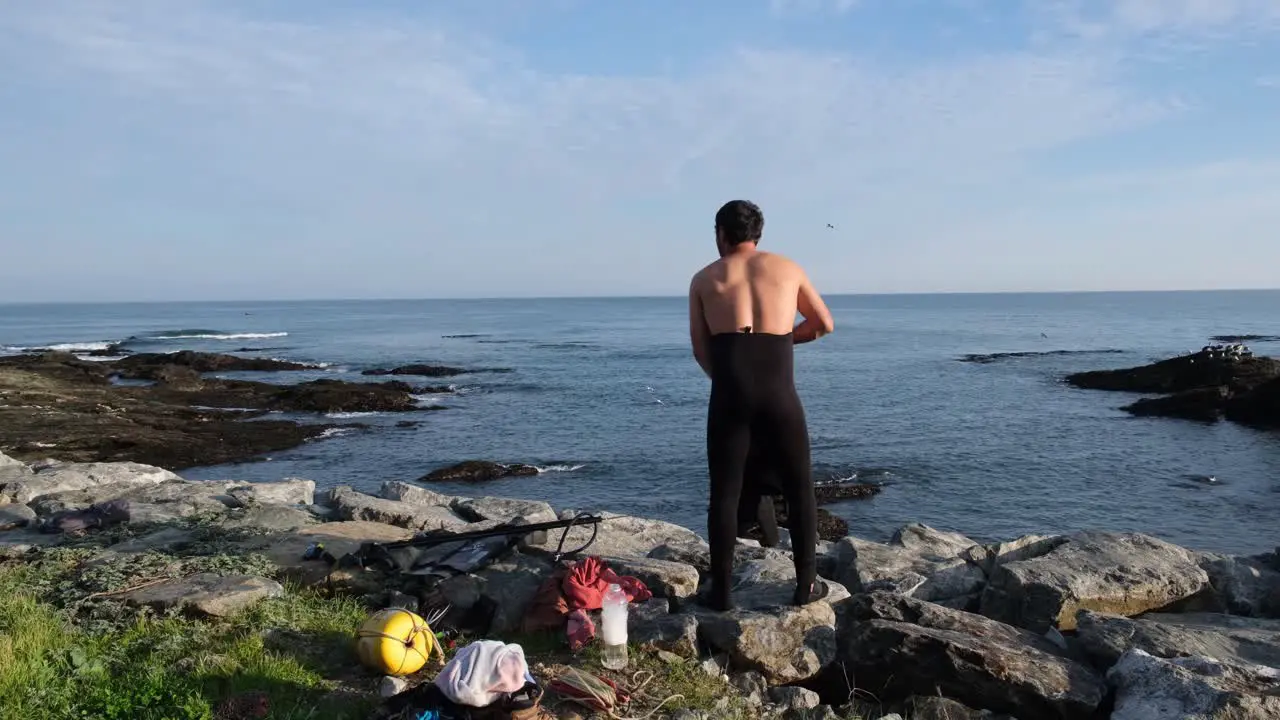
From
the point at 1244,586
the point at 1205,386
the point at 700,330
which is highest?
the point at 700,330

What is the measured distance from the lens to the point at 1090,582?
6.77 meters

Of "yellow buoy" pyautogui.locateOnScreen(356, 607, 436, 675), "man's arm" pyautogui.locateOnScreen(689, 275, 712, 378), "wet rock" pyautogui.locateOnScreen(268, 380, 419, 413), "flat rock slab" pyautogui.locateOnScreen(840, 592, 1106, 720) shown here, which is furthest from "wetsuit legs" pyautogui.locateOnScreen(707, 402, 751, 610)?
"wet rock" pyautogui.locateOnScreen(268, 380, 419, 413)

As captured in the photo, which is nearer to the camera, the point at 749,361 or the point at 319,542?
the point at 749,361

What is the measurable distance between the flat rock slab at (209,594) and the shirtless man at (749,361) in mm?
3033

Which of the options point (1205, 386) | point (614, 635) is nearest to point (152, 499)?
point (614, 635)

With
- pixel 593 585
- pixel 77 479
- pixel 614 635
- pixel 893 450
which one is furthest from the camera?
pixel 893 450

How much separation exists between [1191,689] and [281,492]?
1041cm

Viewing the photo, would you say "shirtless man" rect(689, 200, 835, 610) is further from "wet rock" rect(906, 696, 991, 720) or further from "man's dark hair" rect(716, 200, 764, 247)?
"wet rock" rect(906, 696, 991, 720)

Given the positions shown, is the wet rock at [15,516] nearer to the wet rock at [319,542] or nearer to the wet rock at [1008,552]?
the wet rock at [319,542]

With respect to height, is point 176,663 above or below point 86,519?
above

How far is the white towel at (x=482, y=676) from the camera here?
13.6 feet

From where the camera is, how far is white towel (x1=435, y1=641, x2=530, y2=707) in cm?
414

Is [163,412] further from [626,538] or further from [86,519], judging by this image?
A: [626,538]

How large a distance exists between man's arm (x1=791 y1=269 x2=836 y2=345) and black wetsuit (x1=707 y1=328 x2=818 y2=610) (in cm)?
22
